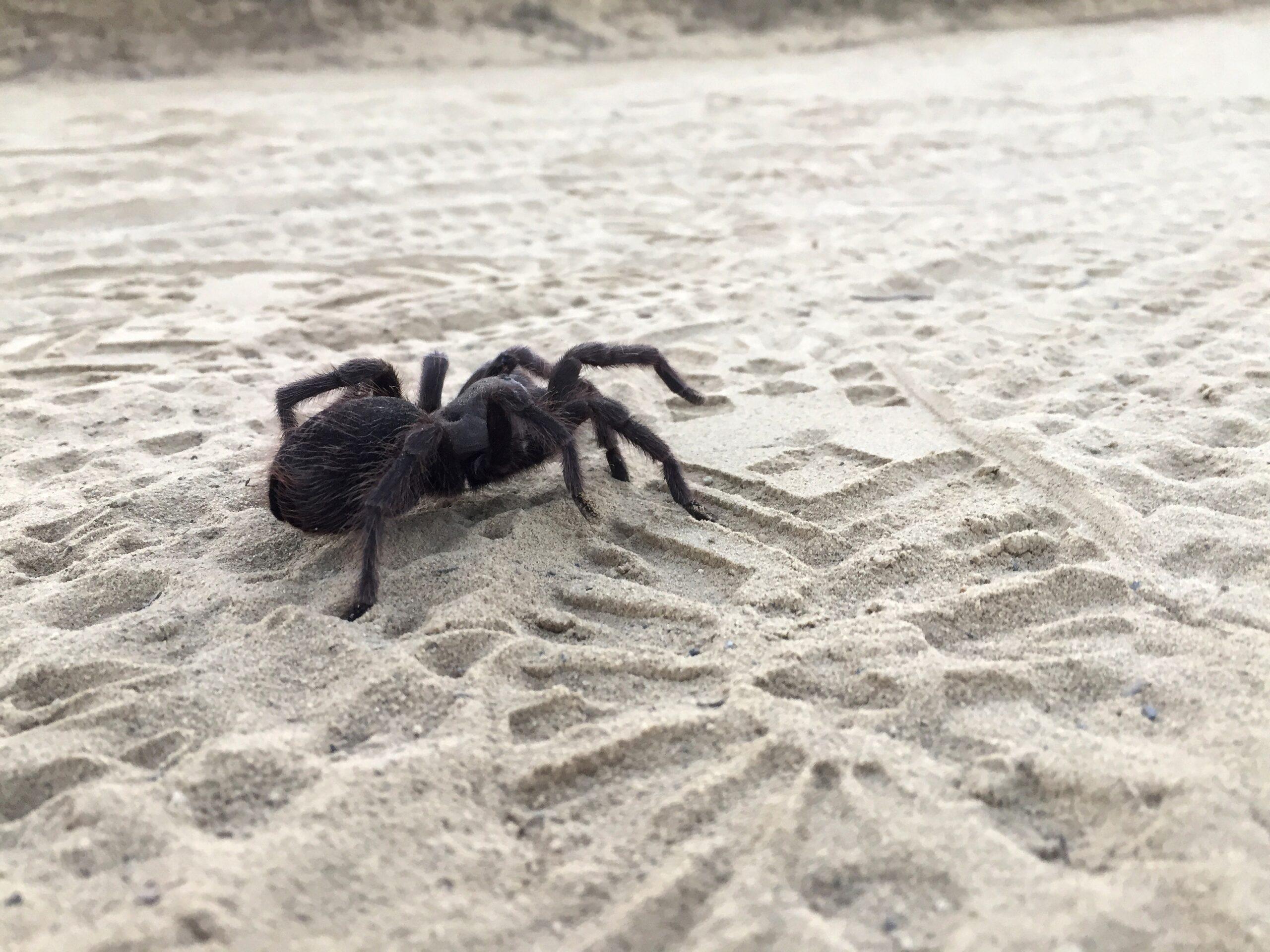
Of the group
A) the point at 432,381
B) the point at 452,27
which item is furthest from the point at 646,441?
the point at 452,27

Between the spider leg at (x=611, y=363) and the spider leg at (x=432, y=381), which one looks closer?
the spider leg at (x=611, y=363)

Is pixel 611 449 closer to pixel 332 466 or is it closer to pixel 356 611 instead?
pixel 332 466

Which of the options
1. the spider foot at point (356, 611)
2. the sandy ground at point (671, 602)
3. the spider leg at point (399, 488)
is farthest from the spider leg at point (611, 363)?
the spider foot at point (356, 611)

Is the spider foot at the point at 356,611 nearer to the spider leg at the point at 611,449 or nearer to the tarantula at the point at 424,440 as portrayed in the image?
the tarantula at the point at 424,440

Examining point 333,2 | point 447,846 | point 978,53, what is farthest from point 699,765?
point 978,53

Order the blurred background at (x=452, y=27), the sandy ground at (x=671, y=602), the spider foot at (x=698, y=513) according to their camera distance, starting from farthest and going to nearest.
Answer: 1. the blurred background at (x=452, y=27)
2. the spider foot at (x=698, y=513)
3. the sandy ground at (x=671, y=602)

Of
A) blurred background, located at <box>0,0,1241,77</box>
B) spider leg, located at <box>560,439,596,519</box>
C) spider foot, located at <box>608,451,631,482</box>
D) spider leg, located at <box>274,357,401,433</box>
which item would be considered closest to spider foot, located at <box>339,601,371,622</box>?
spider leg, located at <box>560,439,596,519</box>
